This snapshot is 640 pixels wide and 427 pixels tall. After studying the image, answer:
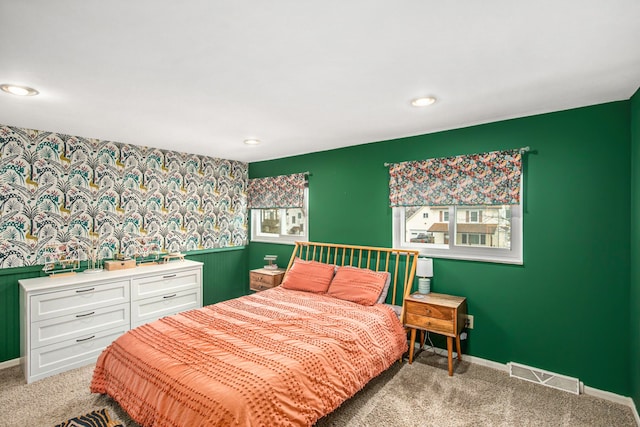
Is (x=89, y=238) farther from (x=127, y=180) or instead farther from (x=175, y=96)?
(x=175, y=96)

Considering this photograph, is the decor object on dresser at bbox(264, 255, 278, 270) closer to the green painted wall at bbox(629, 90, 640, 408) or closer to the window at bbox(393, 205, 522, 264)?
the window at bbox(393, 205, 522, 264)

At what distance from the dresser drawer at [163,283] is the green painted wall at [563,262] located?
2.98 m

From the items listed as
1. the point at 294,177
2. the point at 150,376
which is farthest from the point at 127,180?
the point at 150,376

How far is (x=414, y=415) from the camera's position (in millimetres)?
2400

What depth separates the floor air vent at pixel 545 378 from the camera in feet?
8.82

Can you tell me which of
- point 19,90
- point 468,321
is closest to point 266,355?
point 468,321

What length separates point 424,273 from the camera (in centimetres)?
332

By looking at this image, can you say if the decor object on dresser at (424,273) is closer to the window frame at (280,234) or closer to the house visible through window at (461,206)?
the house visible through window at (461,206)

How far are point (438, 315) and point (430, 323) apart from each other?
11cm

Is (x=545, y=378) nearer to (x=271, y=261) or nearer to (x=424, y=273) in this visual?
(x=424, y=273)

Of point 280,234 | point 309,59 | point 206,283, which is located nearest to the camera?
point 309,59

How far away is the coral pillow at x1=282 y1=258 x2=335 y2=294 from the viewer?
3803 millimetres

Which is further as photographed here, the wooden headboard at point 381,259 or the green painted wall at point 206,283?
the wooden headboard at point 381,259

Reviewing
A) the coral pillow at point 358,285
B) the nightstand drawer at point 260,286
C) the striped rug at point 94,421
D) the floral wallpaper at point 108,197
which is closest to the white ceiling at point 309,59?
the floral wallpaper at point 108,197
